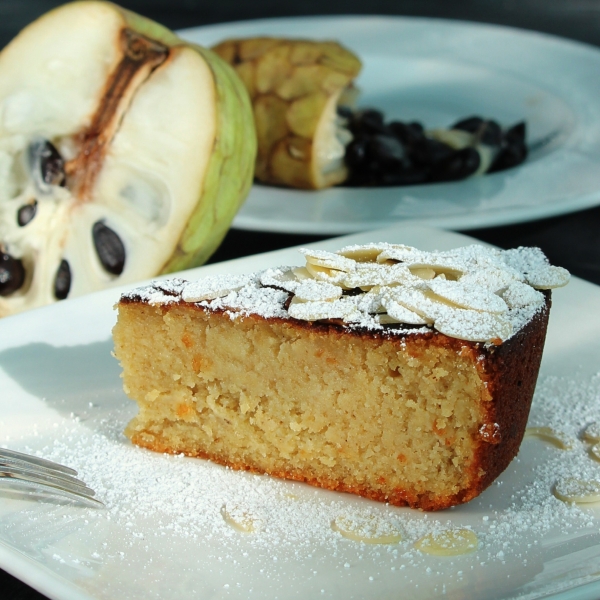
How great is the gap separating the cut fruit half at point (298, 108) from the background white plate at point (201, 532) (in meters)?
1.37

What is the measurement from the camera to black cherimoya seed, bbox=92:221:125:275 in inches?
88.8

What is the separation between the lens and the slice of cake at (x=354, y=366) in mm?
1434

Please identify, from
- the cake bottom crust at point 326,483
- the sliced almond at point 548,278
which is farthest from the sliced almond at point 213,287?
the sliced almond at point 548,278

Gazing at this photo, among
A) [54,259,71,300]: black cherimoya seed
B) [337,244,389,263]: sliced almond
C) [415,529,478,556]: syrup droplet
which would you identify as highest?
[337,244,389,263]: sliced almond

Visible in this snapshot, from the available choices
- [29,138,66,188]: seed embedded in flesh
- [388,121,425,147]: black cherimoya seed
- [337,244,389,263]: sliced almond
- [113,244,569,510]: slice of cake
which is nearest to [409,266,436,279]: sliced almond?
[113,244,569,510]: slice of cake

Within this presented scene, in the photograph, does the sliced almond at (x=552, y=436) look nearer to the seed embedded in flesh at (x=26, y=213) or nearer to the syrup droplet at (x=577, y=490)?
the syrup droplet at (x=577, y=490)

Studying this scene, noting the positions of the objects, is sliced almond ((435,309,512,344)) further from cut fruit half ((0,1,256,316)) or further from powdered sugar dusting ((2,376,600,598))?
cut fruit half ((0,1,256,316))

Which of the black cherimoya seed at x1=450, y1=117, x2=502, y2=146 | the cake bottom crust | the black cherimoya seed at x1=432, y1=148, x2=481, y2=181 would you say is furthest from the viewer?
the black cherimoya seed at x1=450, y1=117, x2=502, y2=146

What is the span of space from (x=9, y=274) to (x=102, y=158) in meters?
0.39

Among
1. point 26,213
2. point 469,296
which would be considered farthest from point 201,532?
point 26,213

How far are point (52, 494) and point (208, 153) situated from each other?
1.07m

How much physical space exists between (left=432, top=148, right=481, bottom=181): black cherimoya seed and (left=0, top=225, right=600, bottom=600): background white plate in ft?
4.07

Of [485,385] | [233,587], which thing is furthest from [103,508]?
[485,385]

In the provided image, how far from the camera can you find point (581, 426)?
65.2 inches
